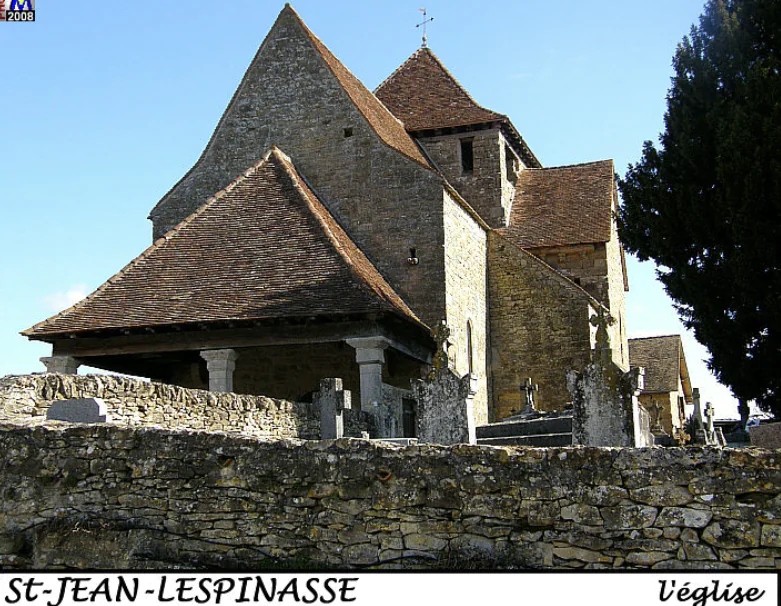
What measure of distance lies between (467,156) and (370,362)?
9.07 m

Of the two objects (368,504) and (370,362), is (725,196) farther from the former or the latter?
(368,504)

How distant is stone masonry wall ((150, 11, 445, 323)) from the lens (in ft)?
61.7

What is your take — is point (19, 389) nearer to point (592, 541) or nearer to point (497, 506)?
point (497, 506)

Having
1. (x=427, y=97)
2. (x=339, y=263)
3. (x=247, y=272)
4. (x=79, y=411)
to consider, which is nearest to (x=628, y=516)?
(x=79, y=411)

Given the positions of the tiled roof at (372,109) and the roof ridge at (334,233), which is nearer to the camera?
the roof ridge at (334,233)

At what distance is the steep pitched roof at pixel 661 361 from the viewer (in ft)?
107

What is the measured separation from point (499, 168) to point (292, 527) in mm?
17558

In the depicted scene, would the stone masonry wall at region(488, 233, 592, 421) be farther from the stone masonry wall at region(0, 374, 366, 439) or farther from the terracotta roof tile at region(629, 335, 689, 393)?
the terracotta roof tile at region(629, 335, 689, 393)

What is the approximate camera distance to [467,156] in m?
23.4

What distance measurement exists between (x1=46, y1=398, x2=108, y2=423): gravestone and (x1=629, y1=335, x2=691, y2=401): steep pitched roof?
25739 mm

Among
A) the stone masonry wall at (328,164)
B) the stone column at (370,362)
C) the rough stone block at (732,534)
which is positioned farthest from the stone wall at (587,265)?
the rough stone block at (732,534)

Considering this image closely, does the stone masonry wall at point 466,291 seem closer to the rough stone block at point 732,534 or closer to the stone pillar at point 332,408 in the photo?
the stone pillar at point 332,408

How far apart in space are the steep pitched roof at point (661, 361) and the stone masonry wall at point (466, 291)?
538 inches

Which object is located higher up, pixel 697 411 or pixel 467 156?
pixel 467 156
